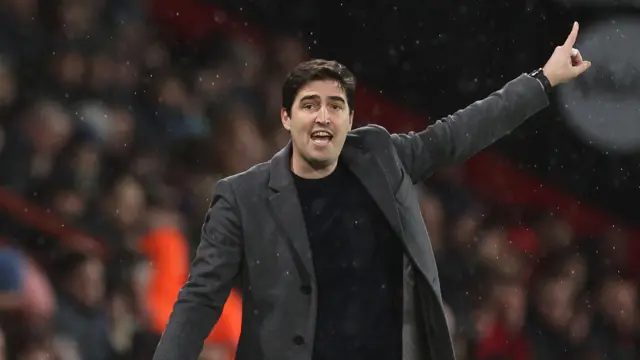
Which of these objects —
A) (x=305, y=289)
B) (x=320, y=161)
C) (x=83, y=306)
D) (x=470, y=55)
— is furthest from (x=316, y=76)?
(x=470, y=55)

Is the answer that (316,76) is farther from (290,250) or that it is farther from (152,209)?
(152,209)

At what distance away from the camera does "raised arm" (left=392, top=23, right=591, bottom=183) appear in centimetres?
249

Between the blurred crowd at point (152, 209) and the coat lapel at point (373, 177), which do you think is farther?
the blurred crowd at point (152, 209)

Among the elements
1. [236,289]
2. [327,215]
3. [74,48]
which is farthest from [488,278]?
[327,215]

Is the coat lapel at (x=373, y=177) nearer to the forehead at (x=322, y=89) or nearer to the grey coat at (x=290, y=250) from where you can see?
the grey coat at (x=290, y=250)

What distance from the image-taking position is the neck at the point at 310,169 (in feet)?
8.18

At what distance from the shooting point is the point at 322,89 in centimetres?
244

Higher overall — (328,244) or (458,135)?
(458,135)

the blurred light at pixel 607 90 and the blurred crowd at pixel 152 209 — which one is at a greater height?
the blurred light at pixel 607 90

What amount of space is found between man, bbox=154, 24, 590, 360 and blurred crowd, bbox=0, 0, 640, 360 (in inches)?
64.0

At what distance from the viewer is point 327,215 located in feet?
8.11

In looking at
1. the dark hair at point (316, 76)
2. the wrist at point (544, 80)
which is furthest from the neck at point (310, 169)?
the wrist at point (544, 80)

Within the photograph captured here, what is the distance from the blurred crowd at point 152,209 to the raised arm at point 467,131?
1.82m

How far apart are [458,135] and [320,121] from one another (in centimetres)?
30
